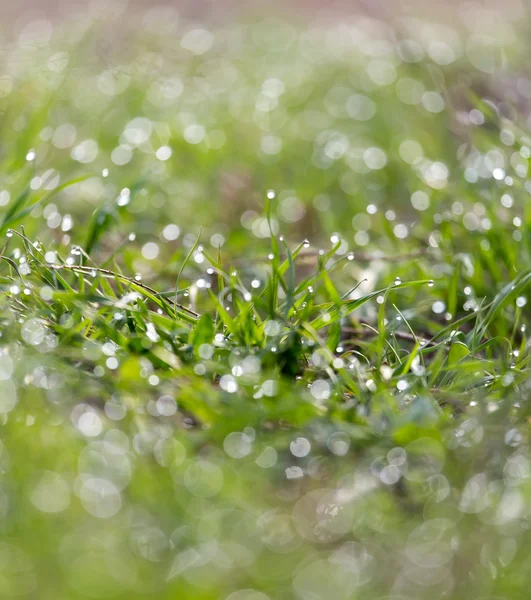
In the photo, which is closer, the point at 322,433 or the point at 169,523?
the point at 169,523

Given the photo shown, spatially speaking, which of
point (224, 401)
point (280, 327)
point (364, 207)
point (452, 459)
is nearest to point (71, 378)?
point (224, 401)

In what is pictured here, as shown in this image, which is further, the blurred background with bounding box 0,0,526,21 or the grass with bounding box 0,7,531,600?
the blurred background with bounding box 0,0,526,21

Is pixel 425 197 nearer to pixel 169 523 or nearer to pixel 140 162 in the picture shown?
pixel 140 162

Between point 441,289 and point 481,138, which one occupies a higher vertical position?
point 481,138

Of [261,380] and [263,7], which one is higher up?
[261,380]

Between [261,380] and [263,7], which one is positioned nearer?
[261,380]

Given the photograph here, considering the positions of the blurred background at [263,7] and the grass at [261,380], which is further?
the blurred background at [263,7]

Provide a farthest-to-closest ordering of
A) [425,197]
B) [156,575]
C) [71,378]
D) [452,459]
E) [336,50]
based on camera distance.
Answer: [336,50] → [425,197] → [71,378] → [452,459] → [156,575]

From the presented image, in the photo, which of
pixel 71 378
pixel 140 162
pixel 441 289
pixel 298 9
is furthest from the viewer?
pixel 298 9
